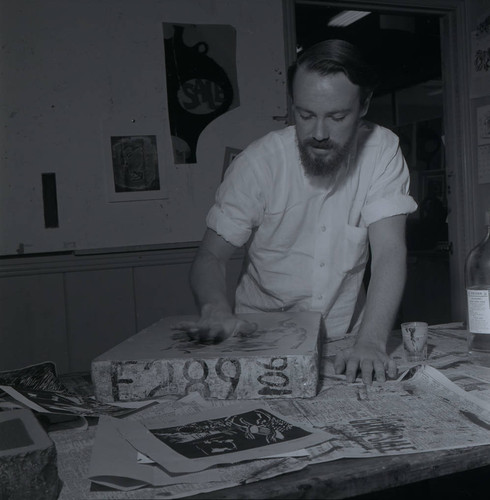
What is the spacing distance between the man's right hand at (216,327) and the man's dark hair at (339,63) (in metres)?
0.64

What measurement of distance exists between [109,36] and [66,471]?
7.27 feet

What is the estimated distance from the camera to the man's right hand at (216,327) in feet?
4.27

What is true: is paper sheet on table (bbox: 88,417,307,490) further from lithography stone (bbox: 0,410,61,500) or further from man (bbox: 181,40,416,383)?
man (bbox: 181,40,416,383)

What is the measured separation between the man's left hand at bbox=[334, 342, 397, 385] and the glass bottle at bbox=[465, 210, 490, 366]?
8.7 inches

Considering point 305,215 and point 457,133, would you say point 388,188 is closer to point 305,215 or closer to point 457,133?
point 305,215

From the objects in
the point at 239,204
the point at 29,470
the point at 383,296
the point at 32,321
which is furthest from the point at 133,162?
the point at 29,470

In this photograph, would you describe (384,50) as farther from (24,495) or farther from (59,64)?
(24,495)

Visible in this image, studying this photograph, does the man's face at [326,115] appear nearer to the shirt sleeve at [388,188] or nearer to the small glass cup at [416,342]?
the shirt sleeve at [388,188]

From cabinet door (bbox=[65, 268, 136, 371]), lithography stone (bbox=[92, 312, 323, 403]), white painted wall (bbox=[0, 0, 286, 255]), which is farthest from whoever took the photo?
cabinet door (bbox=[65, 268, 136, 371])

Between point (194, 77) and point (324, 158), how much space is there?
1.33 meters

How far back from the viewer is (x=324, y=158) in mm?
1654

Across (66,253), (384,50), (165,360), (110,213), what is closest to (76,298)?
(66,253)

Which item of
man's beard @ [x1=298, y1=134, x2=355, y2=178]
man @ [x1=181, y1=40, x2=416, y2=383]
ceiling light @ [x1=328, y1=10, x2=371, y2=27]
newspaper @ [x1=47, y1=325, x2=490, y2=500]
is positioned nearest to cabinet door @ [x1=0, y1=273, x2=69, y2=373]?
man @ [x1=181, y1=40, x2=416, y2=383]

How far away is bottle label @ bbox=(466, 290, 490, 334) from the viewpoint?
1.33 m
